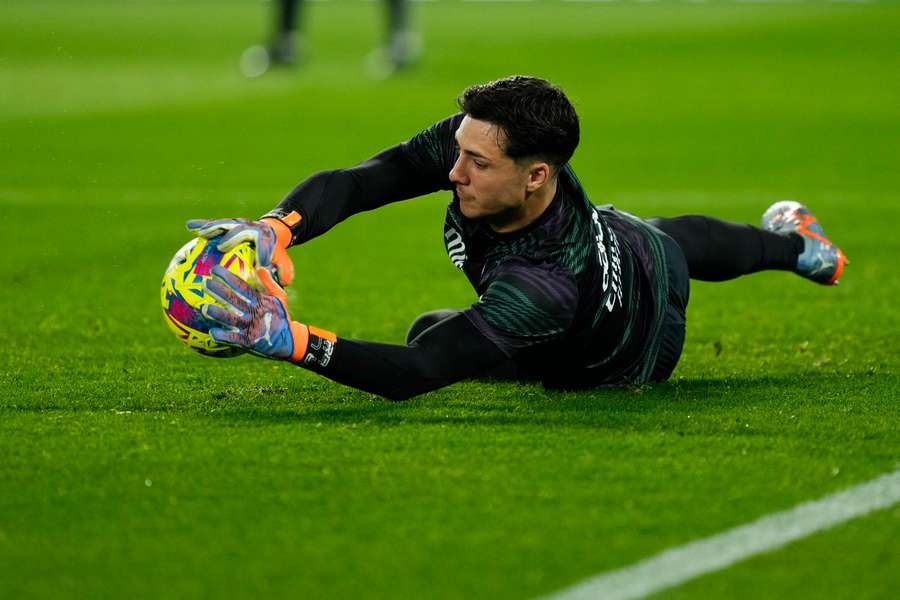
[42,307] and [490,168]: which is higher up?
[490,168]

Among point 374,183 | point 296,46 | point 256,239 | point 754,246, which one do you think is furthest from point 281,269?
point 296,46

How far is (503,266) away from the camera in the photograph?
19.0ft

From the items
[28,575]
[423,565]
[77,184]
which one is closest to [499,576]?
[423,565]

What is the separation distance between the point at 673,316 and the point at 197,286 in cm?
220

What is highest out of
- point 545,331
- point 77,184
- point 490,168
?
point 490,168

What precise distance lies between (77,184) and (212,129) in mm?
6216

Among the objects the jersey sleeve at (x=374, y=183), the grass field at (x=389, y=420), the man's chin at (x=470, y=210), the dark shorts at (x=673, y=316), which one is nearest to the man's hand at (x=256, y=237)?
the jersey sleeve at (x=374, y=183)

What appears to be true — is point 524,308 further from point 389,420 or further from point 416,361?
point 389,420

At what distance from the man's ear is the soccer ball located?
112 cm

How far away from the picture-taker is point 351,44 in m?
39.9

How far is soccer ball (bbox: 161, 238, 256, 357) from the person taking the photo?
5.47m

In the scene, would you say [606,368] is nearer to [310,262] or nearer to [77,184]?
[310,262]

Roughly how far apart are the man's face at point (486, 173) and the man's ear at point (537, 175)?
0.01 meters

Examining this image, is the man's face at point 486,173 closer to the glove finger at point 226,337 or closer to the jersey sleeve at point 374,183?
the jersey sleeve at point 374,183
